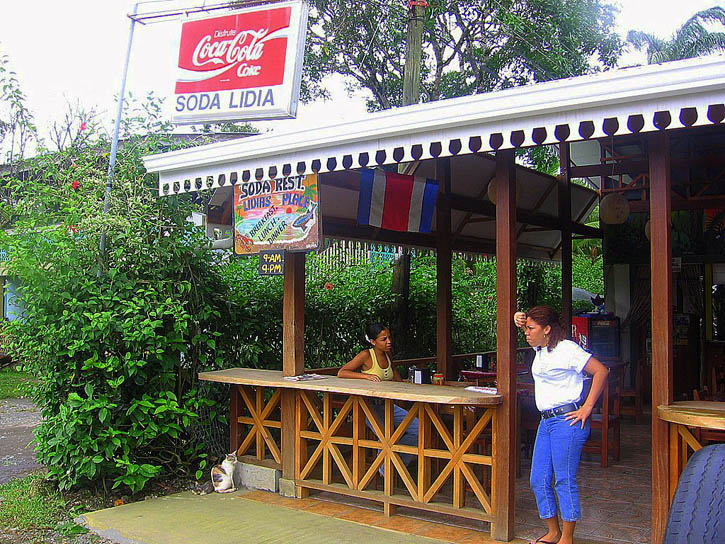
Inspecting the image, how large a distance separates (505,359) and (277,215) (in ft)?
6.97

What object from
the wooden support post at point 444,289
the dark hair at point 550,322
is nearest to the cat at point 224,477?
the wooden support post at point 444,289

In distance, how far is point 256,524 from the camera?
16.8 feet

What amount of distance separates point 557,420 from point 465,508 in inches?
41.1

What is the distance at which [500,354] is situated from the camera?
473 centimetres

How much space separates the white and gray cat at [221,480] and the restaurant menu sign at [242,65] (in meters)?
2.94

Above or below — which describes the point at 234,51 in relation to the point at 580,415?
above

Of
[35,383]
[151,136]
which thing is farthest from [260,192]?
[35,383]

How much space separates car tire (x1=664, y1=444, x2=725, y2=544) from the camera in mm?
2244

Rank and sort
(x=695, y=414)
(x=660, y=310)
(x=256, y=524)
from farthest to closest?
(x=256, y=524)
(x=660, y=310)
(x=695, y=414)

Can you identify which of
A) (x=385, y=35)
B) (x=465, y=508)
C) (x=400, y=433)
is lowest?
(x=465, y=508)

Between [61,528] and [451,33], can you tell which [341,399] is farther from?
[451,33]

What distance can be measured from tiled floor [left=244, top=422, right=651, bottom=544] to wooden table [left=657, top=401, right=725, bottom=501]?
75 cm

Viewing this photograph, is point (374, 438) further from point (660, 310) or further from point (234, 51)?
point (234, 51)

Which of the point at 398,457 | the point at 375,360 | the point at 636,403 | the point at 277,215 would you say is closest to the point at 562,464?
the point at 398,457
